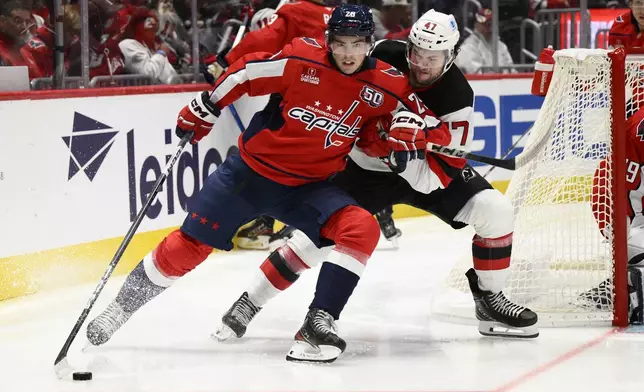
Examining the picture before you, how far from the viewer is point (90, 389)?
313 centimetres

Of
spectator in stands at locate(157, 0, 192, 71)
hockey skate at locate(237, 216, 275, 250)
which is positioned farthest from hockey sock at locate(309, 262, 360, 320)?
spectator in stands at locate(157, 0, 192, 71)

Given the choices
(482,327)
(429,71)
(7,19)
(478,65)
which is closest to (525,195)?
(482,327)

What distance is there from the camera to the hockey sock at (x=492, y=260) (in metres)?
3.75

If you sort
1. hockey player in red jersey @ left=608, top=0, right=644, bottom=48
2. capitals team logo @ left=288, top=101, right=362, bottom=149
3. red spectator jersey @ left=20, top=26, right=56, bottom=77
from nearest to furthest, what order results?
capitals team logo @ left=288, top=101, right=362, bottom=149
hockey player in red jersey @ left=608, top=0, right=644, bottom=48
red spectator jersey @ left=20, top=26, right=56, bottom=77

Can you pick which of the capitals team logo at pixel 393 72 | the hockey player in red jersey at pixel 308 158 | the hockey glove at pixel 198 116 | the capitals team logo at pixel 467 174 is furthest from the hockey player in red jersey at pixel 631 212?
the hockey glove at pixel 198 116

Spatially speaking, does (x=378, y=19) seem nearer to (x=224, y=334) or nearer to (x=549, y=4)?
(x=549, y=4)

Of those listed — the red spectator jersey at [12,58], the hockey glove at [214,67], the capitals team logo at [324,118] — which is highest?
the capitals team logo at [324,118]

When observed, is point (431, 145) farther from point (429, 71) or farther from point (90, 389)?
point (90, 389)

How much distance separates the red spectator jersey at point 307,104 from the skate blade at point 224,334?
1.76ft

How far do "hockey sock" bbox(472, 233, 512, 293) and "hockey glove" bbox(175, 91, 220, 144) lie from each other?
3.11ft

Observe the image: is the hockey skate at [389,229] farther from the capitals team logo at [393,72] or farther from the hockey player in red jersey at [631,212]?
the capitals team logo at [393,72]

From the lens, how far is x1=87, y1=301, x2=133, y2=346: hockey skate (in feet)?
11.4

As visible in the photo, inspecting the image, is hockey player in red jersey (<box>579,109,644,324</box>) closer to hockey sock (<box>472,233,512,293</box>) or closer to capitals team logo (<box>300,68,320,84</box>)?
hockey sock (<box>472,233,512,293</box>)

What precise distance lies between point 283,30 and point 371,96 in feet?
6.18
